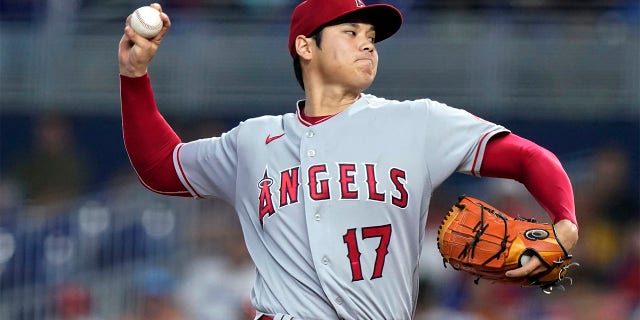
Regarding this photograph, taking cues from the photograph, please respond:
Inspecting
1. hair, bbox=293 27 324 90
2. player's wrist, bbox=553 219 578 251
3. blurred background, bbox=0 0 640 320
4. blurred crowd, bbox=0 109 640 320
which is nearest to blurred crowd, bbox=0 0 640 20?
blurred background, bbox=0 0 640 320

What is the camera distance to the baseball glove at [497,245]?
3910 mm

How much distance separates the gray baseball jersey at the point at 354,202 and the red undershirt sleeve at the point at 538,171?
0.22 ft

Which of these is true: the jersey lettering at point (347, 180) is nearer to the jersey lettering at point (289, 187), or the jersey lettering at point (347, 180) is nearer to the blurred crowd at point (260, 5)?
the jersey lettering at point (289, 187)

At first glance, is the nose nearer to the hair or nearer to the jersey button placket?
the hair

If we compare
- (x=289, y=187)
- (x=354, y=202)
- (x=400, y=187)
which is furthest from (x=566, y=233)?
(x=289, y=187)

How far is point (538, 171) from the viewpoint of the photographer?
395 centimetres

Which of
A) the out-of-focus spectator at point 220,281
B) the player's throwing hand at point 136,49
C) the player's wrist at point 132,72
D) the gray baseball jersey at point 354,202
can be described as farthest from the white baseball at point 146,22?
the out-of-focus spectator at point 220,281

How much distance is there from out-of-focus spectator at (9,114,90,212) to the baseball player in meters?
6.22

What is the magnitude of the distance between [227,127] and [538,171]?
284 inches

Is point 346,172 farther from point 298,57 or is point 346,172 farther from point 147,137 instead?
point 147,137

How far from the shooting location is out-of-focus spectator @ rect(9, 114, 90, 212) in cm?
1060

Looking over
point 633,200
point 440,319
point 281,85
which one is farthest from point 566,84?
point 440,319

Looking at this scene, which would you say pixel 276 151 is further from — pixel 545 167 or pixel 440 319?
pixel 440 319

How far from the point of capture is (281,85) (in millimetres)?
11664
